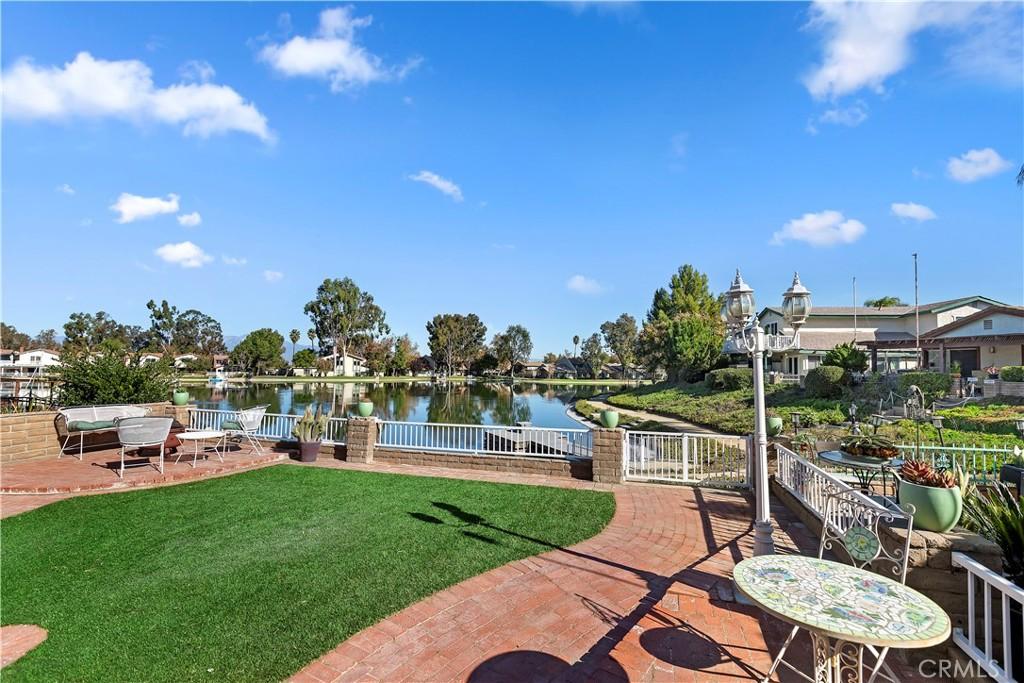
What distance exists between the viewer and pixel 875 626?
181 centimetres

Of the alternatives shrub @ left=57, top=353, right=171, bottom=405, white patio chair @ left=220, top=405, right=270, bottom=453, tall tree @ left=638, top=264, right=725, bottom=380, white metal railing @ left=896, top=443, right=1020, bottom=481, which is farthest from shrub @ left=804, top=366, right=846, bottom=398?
shrub @ left=57, top=353, right=171, bottom=405

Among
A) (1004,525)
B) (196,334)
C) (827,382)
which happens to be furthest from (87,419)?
(196,334)

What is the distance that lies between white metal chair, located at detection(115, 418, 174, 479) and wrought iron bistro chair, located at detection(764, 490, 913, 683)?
771 centimetres

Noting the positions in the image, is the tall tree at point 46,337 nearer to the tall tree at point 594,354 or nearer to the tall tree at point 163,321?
the tall tree at point 163,321

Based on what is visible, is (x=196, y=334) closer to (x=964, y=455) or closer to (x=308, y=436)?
(x=308, y=436)

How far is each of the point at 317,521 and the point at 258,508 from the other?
1.01 m

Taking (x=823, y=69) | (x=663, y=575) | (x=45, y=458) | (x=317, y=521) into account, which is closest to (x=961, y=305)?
(x=823, y=69)

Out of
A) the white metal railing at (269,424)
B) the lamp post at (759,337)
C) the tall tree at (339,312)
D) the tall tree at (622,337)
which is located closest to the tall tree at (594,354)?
the tall tree at (622,337)

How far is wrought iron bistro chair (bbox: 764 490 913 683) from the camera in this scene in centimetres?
235

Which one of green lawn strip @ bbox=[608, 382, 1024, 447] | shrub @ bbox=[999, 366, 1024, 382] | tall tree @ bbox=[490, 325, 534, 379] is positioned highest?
tall tree @ bbox=[490, 325, 534, 379]

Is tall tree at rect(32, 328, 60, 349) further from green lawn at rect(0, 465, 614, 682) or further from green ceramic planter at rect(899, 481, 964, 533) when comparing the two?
green ceramic planter at rect(899, 481, 964, 533)

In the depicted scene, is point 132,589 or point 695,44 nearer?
point 132,589

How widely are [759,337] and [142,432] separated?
26.0 ft

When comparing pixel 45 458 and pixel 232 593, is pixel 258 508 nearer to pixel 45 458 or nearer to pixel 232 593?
pixel 232 593
